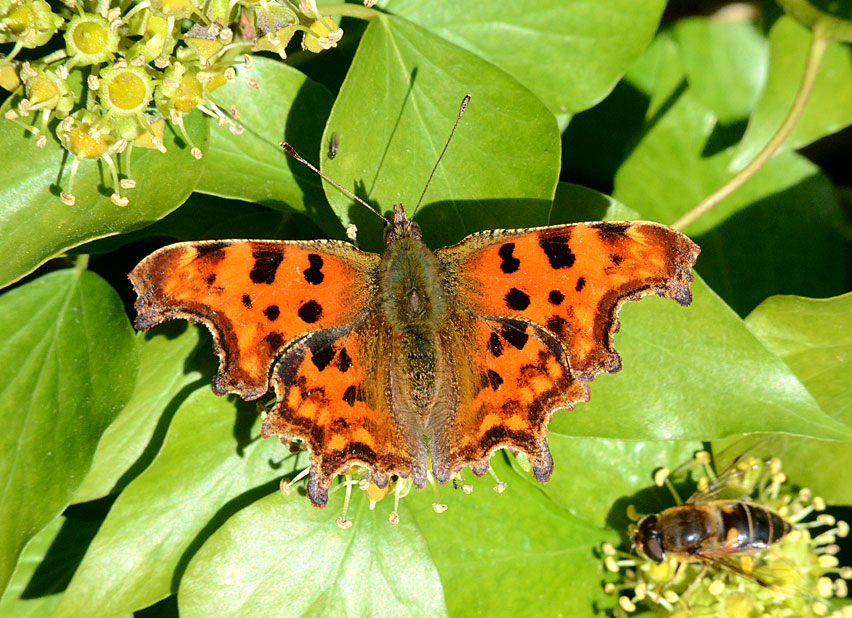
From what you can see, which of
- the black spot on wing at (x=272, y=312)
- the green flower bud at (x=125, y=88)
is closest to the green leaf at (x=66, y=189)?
the green flower bud at (x=125, y=88)

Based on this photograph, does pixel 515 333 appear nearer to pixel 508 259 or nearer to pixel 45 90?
pixel 508 259

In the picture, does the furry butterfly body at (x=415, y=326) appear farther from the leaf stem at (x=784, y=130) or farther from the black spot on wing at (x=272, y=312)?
the leaf stem at (x=784, y=130)

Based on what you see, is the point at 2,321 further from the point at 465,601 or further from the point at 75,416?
the point at 465,601

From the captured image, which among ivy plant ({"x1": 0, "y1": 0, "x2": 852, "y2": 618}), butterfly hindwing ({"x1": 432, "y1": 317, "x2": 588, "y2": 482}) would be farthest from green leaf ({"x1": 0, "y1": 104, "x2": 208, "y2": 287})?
butterfly hindwing ({"x1": 432, "y1": 317, "x2": 588, "y2": 482})

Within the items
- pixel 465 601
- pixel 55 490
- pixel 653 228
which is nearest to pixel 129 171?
A: pixel 55 490

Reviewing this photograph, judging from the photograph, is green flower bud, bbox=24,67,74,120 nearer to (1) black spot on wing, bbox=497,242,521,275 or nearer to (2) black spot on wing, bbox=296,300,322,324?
(2) black spot on wing, bbox=296,300,322,324

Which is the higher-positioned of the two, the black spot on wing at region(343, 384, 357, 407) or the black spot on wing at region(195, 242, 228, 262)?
the black spot on wing at region(195, 242, 228, 262)
